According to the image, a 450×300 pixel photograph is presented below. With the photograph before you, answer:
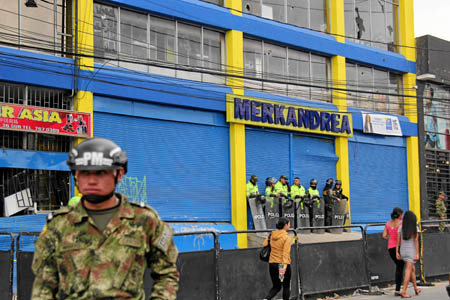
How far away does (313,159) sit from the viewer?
25125mm

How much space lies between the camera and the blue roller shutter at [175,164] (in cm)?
1914

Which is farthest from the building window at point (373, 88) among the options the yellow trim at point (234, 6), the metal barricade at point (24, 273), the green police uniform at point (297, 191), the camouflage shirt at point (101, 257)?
the camouflage shirt at point (101, 257)

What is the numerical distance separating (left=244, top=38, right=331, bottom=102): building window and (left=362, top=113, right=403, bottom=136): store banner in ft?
6.91

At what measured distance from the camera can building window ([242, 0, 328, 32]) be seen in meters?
24.2

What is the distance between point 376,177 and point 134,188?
12.8m

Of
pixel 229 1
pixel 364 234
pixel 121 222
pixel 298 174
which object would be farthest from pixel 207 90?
pixel 121 222

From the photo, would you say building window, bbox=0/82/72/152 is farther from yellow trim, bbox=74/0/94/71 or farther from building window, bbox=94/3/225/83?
building window, bbox=94/3/225/83

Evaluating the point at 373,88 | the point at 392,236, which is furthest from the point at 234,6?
the point at 392,236

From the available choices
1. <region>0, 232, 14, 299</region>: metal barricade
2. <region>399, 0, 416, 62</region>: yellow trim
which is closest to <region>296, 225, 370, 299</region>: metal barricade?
<region>0, 232, 14, 299</region>: metal barricade

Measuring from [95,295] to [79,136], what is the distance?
14.4m

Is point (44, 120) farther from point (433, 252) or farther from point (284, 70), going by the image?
point (284, 70)

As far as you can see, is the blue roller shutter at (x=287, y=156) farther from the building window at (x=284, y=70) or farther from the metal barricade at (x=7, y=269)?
the metal barricade at (x=7, y=269)

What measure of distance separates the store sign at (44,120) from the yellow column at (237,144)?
6.01m

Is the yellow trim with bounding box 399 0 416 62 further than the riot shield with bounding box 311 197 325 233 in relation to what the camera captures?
Yes
